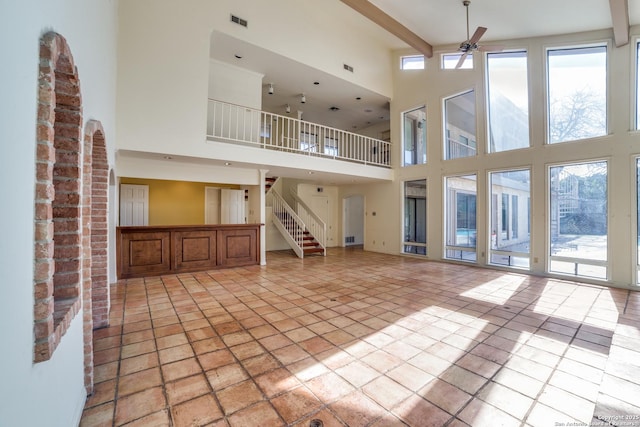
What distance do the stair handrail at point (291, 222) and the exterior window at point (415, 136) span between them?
3.83m

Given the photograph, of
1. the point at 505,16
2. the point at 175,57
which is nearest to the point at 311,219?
the point at 175,57

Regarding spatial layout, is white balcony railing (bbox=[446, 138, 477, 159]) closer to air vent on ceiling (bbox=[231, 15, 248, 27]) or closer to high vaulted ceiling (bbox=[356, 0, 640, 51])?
high vaulted ceiling (bbox=[356, 0, 640, 51])

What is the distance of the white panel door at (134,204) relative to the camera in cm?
711

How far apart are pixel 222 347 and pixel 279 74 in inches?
264

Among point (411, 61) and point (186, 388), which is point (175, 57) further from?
point (411, 61)

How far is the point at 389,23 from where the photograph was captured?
615cm

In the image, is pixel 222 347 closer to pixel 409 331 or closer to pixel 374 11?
pixel 409 331

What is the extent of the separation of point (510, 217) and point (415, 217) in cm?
259

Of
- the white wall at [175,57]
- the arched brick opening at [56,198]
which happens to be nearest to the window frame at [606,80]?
the white wall at [175,57]

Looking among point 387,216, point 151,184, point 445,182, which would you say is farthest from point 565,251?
point 151,184

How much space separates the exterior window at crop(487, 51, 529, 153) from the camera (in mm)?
6129

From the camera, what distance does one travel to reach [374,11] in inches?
229

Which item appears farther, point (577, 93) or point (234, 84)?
point (234, 84)

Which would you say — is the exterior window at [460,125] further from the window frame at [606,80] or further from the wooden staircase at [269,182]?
the wooden staircase at [269,182]
